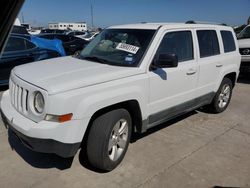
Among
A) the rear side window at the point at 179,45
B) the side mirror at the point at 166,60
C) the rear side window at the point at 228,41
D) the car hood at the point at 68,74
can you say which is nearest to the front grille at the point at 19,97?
the car hood at the point at 68,74

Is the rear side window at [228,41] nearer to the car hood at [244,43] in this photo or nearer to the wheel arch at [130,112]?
the wheel arch at [130,112]

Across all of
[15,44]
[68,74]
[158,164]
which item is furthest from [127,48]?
[15,44]

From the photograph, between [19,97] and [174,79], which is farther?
[174,79]

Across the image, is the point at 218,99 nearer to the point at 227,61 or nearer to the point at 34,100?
the point at 227,61

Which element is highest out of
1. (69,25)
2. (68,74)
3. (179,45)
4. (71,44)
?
(179,45)

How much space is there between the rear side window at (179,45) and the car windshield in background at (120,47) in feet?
0.81

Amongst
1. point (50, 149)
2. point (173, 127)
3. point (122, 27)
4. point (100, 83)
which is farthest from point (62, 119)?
point (173, 127)

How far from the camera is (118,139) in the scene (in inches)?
138

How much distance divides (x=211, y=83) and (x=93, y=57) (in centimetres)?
227

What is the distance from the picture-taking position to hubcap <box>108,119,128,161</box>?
3381 mm

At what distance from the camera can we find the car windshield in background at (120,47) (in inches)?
149

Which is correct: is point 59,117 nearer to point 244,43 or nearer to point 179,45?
point 179,45

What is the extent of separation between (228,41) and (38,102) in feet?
13.5

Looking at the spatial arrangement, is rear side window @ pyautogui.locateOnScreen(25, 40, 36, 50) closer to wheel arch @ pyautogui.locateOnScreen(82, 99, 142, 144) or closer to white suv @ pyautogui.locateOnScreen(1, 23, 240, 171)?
white suv @ pyautogui.locateOnScreen(1, 23, 240, 171)
